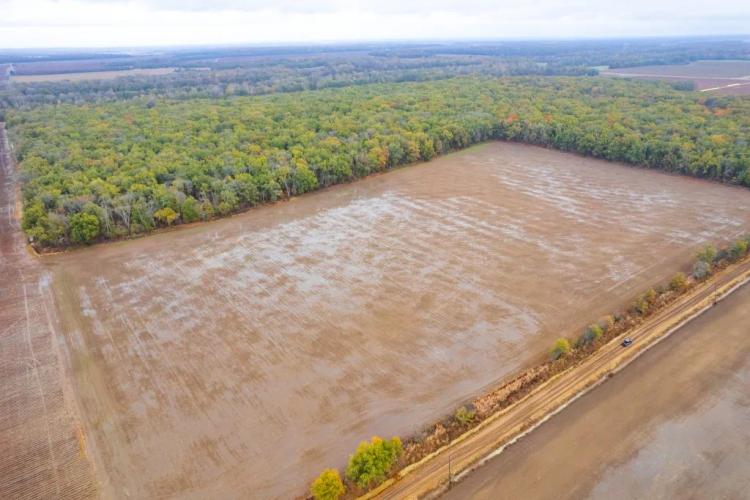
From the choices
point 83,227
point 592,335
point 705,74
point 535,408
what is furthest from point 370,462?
point 705,74

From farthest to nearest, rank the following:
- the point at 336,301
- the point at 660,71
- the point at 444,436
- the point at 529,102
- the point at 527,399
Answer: the point at 660,71 < the point at 529,102 < the point at 336,301 < the point at 527,399 < the point at 444,436

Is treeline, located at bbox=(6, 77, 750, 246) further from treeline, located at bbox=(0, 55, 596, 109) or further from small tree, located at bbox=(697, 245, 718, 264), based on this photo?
small tree, located at bbox=(697, 245, 718, 264)

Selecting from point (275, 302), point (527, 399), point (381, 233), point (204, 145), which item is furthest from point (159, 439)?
point (204, 145)

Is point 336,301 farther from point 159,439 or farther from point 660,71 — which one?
point 660,71

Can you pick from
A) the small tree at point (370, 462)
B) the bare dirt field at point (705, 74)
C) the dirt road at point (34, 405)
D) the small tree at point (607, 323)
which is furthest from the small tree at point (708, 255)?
the bare dirt field at point (705, 74)

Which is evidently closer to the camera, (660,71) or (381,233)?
(381,233)
